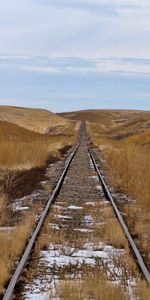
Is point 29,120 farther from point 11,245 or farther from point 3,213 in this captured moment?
point 11,245

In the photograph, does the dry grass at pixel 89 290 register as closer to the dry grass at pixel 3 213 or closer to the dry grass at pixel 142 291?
the dry grass at pixel 142 291

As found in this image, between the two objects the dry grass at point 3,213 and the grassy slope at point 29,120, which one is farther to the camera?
the grassy slope at point 29,120

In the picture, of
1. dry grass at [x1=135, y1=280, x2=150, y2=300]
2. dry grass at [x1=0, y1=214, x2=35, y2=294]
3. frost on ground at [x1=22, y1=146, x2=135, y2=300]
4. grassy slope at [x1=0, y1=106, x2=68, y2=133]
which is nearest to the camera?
dry grass at [x1=135, y1=280, x2=150, y2=300]

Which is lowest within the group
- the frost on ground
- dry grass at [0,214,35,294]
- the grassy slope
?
the frost on ground

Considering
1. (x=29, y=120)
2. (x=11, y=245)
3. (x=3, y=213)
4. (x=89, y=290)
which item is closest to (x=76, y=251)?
(x=11, y=245)

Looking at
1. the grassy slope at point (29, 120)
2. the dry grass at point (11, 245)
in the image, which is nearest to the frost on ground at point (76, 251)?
the dry grass at point (11, 245)

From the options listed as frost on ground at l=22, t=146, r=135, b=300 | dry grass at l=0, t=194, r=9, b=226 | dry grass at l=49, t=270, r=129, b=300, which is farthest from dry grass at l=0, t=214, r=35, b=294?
dry grass at l=49, t=270, r=129, b=300

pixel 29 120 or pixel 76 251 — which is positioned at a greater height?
pixel 29 120

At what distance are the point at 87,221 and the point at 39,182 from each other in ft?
23.6

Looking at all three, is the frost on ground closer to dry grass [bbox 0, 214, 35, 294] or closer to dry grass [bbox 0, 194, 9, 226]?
dry grass [bbox 0, 214, 35, 294]

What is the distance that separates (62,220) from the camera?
32.3ft

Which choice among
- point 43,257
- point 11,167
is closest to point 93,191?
point 11,167

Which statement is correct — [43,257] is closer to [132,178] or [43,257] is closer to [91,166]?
[132,178]

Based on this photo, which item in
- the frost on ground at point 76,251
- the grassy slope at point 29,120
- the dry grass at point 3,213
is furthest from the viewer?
the grassy slope at point 29,120
